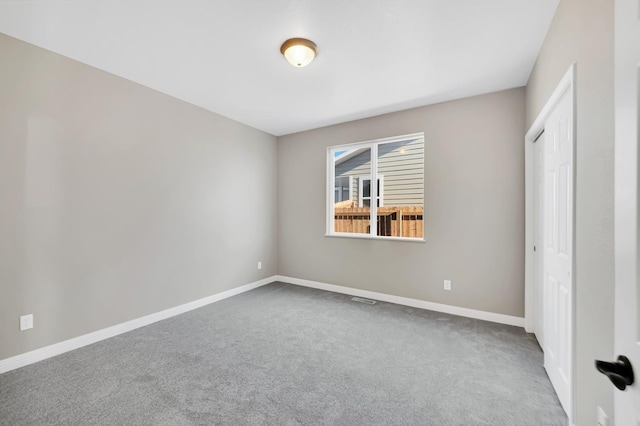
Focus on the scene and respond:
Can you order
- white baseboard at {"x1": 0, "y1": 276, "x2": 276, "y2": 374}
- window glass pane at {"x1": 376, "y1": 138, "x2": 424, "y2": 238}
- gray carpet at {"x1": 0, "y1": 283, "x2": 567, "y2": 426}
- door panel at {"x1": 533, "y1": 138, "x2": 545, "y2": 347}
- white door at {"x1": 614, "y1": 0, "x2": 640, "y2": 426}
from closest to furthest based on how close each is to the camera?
white door at {"x1": 614, "y1": 0, "x2": 640, "y2": 426}
gray carpet at {"x1": 0, "y1": 283, "x2": 567, "y2": 426}
white baseboard at {"x1": 0, "y1": 276, "x2": 276, "y2": 374}
door panel at {"x1": 533, "y1": 138, "x2": 545, "y2": 347}
window glass pane at {"x1": 376, "y1": 138, "x2": 424, "y2": 238}

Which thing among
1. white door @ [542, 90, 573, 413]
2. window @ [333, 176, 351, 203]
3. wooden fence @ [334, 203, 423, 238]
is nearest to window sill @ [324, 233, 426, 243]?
wooden fence @ [334, 203, 423, 238]

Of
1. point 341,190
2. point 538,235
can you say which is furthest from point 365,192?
point 538,235

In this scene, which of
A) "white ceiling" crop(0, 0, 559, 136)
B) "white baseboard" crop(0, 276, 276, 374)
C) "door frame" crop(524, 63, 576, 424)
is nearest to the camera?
"door frame" crop(524, 63, 576, 424)

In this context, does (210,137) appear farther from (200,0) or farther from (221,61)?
(200,0)

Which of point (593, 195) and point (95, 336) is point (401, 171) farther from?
point (95, 336)

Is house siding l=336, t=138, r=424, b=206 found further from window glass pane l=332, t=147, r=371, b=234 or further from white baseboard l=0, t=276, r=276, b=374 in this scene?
white baseboard l=0, t=276, r=276, b=374

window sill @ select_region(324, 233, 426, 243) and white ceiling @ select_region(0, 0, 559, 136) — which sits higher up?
white ceiling @ select_region(0, 0, 559, 136)

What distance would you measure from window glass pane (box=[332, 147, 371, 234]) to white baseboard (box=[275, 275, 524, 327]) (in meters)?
0.97

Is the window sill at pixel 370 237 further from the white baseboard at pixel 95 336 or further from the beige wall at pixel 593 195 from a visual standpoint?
the beige wall at pixel 593 195

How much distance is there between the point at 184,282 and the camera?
3561mm

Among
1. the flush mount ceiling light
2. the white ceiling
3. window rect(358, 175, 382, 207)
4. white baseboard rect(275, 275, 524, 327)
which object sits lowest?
white baseboard rect(275, 275, 524, 327)

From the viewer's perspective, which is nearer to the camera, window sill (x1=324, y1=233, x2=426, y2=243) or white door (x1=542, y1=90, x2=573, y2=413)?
white door (x1=542, y1=90, x2=573, y2=413)

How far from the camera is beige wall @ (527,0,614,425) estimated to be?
115 cm

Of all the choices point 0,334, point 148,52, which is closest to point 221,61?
point 148,52
